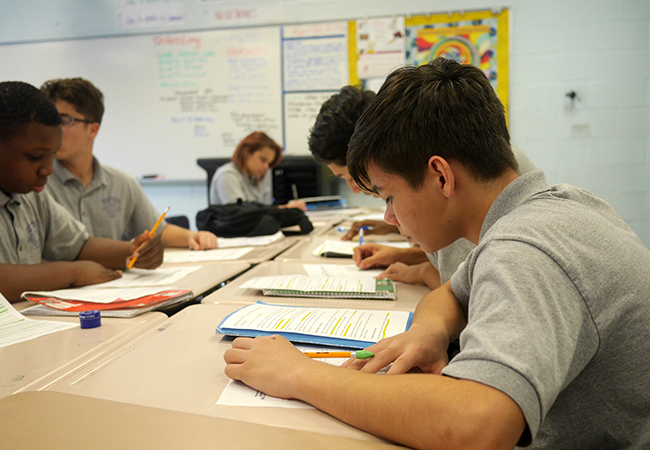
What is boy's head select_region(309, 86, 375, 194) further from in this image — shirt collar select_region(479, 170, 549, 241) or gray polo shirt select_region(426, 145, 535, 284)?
shirt collar select_region(479, 170, 549, 241)

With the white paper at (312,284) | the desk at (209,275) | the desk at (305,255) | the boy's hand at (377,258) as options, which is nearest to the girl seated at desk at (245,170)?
the desk at (305,255)

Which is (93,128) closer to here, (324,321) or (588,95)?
(324,321)

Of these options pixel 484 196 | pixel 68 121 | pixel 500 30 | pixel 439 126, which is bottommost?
pixel 484 196

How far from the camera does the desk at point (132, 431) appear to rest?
0.49 meters

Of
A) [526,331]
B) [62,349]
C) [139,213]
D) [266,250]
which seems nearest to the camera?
[526,331]

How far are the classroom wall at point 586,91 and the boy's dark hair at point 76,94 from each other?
2.61 meters

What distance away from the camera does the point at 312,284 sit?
117 centimetres

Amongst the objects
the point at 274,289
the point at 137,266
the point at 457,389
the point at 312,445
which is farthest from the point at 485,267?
the point at 137,266

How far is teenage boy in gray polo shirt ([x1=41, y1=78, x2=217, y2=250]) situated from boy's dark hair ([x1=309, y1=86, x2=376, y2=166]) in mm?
680

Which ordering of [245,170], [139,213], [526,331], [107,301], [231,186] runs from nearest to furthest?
[526,331], [107,301], [139,213], [231,186], [245,170]

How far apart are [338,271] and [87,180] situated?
125 centimetres

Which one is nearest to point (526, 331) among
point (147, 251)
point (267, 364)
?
point (267, 364)

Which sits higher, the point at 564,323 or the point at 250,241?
the point at 564,323

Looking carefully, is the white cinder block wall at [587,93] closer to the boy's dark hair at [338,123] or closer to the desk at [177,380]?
the boy's dark hair at [338,123]
